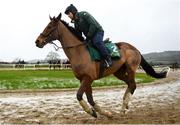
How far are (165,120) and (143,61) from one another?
3.73 meters

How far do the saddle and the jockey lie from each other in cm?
11

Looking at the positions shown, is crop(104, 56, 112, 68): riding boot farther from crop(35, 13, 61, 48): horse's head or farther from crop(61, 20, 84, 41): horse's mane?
crop(35, 13, 61, 48): horse's head

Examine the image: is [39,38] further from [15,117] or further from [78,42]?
[15,117]

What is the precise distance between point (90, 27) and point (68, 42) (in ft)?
2.33

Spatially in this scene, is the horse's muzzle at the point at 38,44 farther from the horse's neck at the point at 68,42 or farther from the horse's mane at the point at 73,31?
the horse's mane at the point at 73,31

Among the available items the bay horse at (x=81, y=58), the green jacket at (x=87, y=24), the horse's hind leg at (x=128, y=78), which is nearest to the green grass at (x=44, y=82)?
the horse's hind leg at (x=128, y=78)

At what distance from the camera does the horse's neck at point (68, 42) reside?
11.7 metres

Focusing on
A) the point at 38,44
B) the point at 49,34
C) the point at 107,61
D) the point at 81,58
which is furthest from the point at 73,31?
the point at 107,61

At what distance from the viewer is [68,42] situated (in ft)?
39.0

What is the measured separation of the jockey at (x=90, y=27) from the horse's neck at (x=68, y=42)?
0.28 m

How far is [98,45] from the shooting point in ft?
38.5

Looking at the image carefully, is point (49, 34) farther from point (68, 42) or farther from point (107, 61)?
point (107, 61)

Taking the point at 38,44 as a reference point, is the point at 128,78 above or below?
below

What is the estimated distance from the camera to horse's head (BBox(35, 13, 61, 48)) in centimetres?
1163
